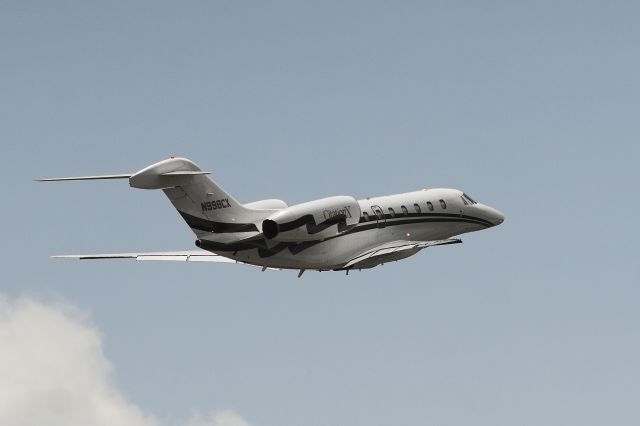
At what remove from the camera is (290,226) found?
4016 cm

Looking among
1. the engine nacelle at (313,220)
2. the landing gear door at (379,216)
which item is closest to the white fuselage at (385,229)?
the landing gear door at (379,216)

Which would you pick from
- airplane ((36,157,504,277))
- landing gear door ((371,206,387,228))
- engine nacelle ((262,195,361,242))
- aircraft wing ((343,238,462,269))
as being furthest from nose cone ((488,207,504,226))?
engine nacelle ((262,195,361,242))

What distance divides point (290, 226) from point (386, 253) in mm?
4713

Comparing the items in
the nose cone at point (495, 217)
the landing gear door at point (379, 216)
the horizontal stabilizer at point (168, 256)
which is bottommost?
the horizontal stabilizer at point (168, 256)

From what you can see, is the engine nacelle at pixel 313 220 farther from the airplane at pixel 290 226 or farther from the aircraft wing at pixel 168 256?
the aircraft wing at pixel 168 256

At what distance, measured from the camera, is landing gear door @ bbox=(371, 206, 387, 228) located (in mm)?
44447

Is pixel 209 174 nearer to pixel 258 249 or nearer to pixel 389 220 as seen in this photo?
pixel 258 249

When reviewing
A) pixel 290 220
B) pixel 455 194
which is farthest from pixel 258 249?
pixel 455 194

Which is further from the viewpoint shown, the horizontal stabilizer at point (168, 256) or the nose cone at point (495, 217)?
the nose cone at point (495, 217)

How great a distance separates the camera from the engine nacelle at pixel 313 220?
3991 centimetres

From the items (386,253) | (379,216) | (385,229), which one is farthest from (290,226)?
(385,229)

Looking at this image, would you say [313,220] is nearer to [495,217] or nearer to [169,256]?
[169,256]

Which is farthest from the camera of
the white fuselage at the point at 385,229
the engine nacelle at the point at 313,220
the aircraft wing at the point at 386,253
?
the aircraft wing at the point at 386,253

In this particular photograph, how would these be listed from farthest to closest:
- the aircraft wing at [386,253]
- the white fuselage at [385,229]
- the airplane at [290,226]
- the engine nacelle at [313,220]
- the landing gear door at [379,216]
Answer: the landing gear door at [379,216], the aircraft wing at [386,253], the white fuselage at [385,229], the engine nacelle at [313,220], the airplane at [290,226]
